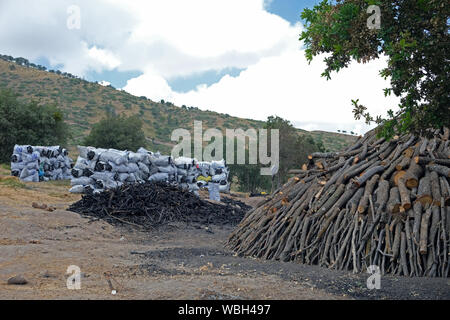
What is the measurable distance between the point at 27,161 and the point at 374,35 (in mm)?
17016

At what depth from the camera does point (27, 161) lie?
18031mm

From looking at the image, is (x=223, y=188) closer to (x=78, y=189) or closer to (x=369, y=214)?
(x=78, y=189)

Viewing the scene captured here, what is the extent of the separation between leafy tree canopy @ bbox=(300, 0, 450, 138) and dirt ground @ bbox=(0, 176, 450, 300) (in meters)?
1.96

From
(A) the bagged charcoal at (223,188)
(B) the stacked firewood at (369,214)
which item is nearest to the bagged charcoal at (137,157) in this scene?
(A) the bagged charcoal at (223,188)

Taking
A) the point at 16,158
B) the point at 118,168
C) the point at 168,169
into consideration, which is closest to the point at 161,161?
the point at 168,169

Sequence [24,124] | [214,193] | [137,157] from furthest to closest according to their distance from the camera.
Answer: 1. [24,124]
2. [214,193]
3. [137,157]

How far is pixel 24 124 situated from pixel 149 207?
1689 cm

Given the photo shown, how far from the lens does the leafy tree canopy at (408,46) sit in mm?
4129

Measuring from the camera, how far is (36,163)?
59.7 ft

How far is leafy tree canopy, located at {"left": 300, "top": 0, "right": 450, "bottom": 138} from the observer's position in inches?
163

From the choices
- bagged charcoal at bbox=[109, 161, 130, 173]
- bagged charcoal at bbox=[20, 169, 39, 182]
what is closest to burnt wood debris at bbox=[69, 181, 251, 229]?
bagged charcoal at bbox=[109, 161, 130, 173]

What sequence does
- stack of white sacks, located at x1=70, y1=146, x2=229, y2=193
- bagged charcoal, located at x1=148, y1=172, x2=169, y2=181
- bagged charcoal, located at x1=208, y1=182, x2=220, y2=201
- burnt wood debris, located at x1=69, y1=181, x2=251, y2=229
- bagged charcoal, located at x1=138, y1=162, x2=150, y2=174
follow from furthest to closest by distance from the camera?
bagged charcoal, located at x1=208, y1=182, x2=220, y2=201 < bagged charcoal, located at x1=148, y1=172, x2=169, y2=181 < bagged charcoal, located at x1=138, y1=162, x2=150, y2=174 < stack of white sacks, located at x1=70, y1=146, x2=229, y2=193 < burnt wood debris, located at x1=69, y1=181, x2=251, y2=229

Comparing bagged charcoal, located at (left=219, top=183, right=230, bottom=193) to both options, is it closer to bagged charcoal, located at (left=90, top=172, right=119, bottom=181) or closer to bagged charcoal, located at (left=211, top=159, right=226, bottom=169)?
bagged charcoal, located at (left=211, top=159, right=226, bottom=169)
